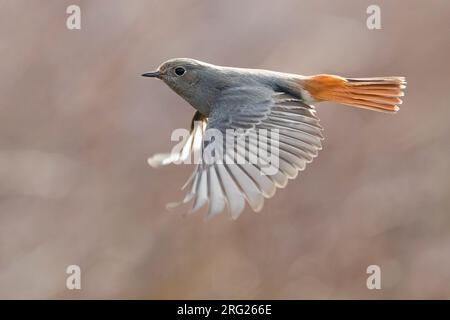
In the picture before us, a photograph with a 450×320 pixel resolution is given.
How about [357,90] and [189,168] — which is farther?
[189,168]

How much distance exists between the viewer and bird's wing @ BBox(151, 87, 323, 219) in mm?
4816

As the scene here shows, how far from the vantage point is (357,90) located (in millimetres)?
5953

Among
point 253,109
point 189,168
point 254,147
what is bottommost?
point 254,147

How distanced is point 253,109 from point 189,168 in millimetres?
3248

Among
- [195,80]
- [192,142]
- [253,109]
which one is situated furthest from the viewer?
[192,142]

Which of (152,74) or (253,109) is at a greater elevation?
(152,74)

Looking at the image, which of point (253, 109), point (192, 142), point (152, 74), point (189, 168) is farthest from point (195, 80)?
point (189, 168)

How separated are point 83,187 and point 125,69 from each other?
3.81 ft

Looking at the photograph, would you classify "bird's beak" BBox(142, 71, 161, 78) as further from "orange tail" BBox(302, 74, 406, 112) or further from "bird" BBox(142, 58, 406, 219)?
"orange tail" BBox(302, 74, 406, 112)

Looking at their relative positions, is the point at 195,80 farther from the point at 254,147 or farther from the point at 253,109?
the point at 254,147

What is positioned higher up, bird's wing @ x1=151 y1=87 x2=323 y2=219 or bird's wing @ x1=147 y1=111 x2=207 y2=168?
bird's wing @ x1=147 y1=111 x2=207 y2=168

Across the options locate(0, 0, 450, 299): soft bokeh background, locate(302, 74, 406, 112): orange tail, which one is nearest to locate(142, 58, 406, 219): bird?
locate(302, 74, 406, 112): orange tail

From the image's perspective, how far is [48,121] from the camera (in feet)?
29.5

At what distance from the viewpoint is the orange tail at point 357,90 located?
19.4ft
